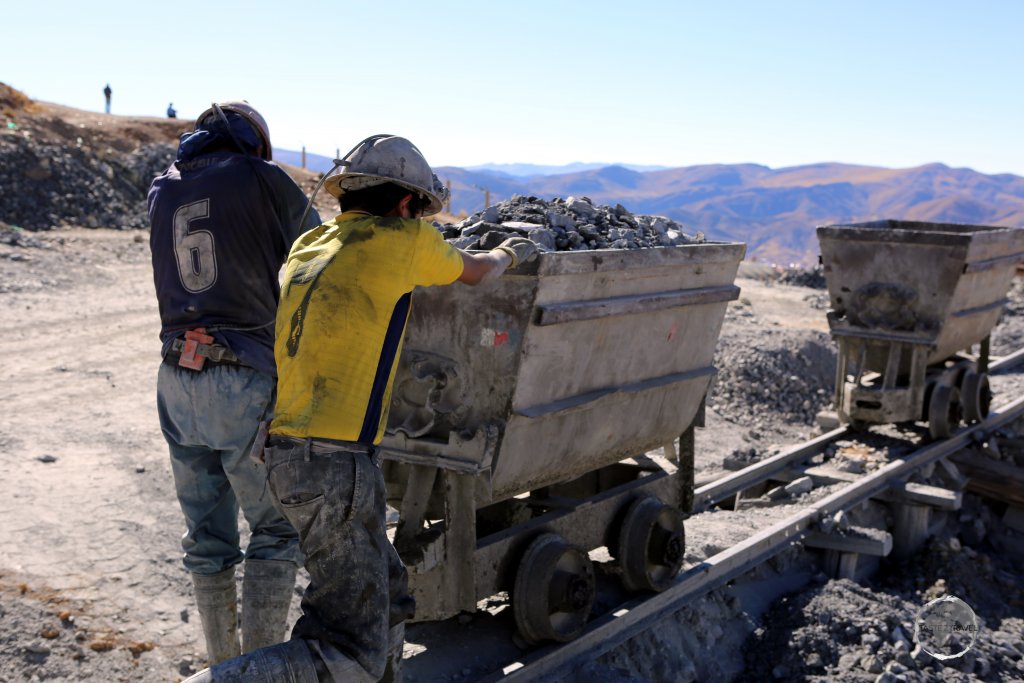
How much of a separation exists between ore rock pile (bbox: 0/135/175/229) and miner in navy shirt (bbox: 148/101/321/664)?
56.9 feet

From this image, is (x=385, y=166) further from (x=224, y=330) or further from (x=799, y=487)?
A: (x=799, y=487)

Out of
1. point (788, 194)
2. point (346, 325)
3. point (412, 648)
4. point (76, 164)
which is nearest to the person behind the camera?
point (346, 325)

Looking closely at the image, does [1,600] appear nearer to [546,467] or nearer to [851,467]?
[546,467]

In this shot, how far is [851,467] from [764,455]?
1187 mm

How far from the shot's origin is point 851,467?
7.59 meters

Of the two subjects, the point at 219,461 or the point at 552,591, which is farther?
the point at 552,591

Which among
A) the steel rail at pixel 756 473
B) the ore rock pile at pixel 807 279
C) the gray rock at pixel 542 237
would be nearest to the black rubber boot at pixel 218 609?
the gray rock at pixel 542 237

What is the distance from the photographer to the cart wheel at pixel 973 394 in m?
8.62

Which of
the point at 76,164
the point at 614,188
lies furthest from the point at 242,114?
the point at 614,188

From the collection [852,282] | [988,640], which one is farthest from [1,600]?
[852,282]

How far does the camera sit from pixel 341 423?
3.02m

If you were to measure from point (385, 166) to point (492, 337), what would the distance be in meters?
1.04

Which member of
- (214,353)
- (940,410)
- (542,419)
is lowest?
(940,410)

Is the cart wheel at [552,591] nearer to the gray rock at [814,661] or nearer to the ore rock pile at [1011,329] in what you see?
the gray rock at [814,661]
